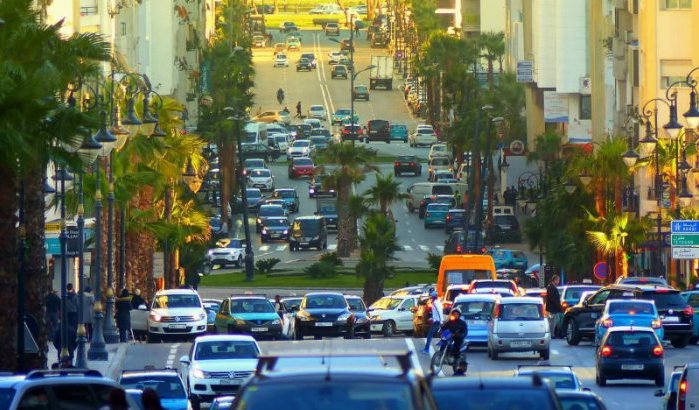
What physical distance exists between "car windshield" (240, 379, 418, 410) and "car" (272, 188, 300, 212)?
309 ft

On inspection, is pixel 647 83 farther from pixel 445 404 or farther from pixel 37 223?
pixel 445 404

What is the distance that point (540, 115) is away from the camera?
409 feet

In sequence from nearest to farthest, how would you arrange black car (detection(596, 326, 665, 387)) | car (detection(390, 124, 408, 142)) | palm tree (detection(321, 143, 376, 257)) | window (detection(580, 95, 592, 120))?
black car (detection(596, 326, 665, 387)), palm tree (detection(321, 143, 376, 257)), window (detection(580, 95, 592, 120)), car (detection(390, 124, 408, 142))

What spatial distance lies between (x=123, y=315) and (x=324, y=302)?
A: 17.4ft

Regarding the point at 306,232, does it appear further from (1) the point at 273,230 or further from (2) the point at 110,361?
(2) the point at 110,361

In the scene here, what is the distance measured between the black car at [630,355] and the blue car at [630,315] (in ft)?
17.5

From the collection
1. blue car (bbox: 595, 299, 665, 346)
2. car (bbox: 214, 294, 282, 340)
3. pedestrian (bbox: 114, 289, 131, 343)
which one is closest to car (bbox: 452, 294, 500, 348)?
blue car (bbox: 595, 299, 665, 346)

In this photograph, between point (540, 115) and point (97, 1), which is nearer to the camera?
point (97, 1)

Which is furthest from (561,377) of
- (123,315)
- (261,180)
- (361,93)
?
(361,93)

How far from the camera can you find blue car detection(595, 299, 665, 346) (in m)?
43.9

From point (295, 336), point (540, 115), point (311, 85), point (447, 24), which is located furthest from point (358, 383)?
point (447, 24)

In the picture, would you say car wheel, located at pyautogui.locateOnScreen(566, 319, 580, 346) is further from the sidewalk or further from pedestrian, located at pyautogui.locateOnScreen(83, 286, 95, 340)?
pedestrian, located at pyautogui.locateOnScreen(83, 286, 95, 340)

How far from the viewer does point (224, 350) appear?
122ft

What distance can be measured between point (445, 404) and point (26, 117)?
1820 centimetres
